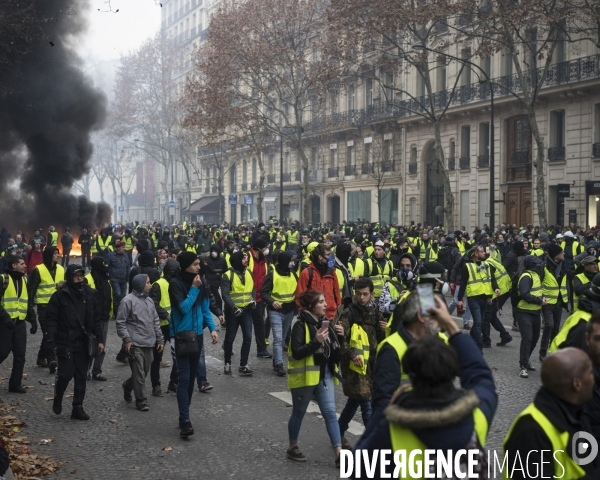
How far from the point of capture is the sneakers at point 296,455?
659cm

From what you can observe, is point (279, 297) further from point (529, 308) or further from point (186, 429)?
point (186, 429)

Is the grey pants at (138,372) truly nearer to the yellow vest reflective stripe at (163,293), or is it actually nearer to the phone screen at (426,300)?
the yellow vest reflective stripe at (163,293)

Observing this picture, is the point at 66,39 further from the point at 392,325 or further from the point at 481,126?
the point at 392,325

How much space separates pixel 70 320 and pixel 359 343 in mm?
3394

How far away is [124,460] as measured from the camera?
22.2 feet

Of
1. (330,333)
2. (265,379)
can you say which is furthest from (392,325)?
(265,379)

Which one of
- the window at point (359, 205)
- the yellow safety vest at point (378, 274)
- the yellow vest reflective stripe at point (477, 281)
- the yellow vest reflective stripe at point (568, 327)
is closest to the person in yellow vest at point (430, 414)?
the yellow vest reflective stripe at point (568, 327)

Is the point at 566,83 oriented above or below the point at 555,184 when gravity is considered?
above

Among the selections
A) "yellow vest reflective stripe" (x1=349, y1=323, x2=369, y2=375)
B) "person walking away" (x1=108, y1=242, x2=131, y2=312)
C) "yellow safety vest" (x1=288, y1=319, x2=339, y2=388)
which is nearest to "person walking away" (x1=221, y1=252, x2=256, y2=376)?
"yellow safety vest" (x1=288, y1=319, x2=339, y2=388)

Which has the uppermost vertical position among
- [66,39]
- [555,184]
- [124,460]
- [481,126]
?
[66,39]

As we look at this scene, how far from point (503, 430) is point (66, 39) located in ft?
95.4

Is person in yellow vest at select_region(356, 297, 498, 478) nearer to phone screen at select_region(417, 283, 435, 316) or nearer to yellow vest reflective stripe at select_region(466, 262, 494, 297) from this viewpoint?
phone screen at select_region(417, 283, 435, 316)

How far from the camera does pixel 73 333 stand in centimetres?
834

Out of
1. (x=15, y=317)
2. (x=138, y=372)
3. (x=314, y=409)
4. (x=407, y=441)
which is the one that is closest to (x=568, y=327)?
(x=407, y=441)
